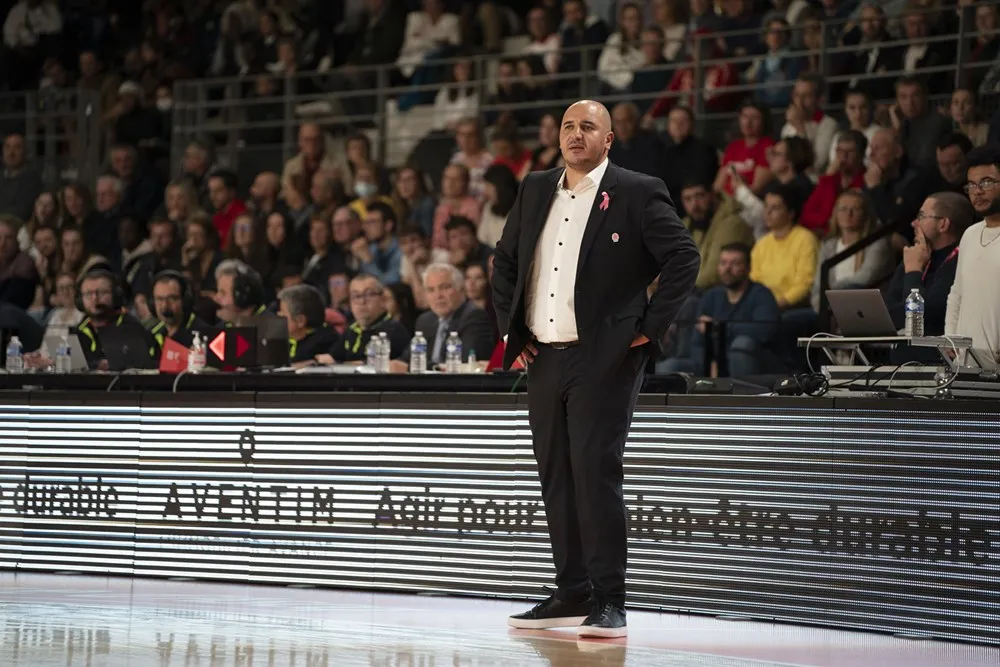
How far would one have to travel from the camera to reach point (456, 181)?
38.4ft

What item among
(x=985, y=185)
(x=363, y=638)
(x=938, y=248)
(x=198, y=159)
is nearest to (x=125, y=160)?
(x=198, y=159)

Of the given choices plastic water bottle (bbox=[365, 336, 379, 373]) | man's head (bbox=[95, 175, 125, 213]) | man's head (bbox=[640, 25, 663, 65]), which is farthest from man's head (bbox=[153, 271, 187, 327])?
man's head (bbox=[95, 175, 125, 213])

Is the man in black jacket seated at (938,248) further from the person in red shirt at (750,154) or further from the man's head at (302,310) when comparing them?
the man's head at (302,310)

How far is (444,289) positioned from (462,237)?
1584 mm

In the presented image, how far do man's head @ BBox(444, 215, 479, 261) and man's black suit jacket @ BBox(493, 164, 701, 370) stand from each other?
5.20 meters

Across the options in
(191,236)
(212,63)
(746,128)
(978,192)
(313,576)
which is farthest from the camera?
(212,63)

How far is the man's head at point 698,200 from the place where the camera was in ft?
34.3

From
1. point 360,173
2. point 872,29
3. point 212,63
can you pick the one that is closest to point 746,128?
point 872,29

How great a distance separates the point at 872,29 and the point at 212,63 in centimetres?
735

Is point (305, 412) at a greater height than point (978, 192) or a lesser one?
lesser

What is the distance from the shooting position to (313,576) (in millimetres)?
6328

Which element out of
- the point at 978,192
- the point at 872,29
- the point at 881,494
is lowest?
the point at 881,494

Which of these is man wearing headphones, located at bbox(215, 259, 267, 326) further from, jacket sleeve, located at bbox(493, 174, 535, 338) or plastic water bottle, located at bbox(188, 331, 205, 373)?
jacket sleeve, located at bbox(493, 174, 535, 338)

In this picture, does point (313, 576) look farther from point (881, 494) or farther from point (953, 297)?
point (953, 297)
